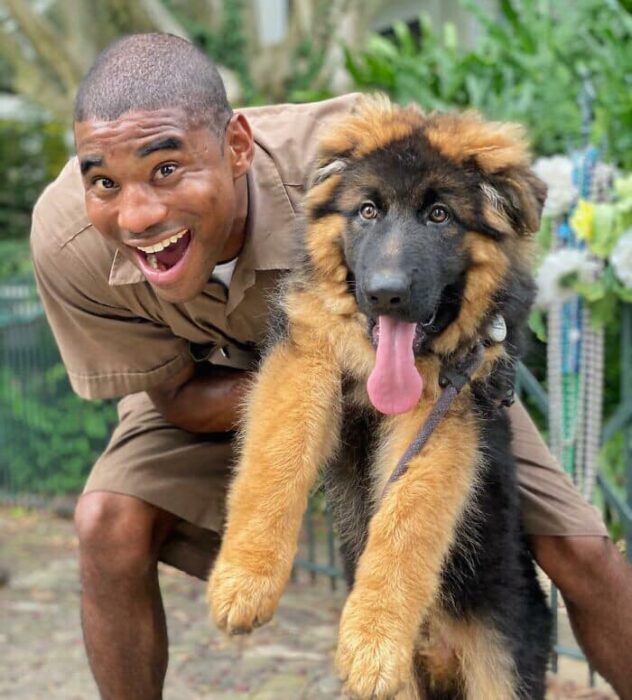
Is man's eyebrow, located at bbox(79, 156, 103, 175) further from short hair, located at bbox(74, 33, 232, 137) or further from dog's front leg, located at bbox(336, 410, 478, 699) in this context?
dog's front leg, located at bbox(336, 410, 478, 699)

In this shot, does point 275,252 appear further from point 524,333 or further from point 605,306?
point 605,306

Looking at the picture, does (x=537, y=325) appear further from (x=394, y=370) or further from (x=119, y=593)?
(x=119, y=593)

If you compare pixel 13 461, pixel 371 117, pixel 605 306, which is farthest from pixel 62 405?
pixel 371 117

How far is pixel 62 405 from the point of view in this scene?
25.0ft

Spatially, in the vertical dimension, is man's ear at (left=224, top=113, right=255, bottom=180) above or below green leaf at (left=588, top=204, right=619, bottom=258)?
above

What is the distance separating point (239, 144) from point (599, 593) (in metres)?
1.76

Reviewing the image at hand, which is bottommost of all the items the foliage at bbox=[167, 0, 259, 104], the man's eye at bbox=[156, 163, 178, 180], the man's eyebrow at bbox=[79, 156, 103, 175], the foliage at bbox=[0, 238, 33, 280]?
the foliage at bbox=[0, 238, 33, 280]

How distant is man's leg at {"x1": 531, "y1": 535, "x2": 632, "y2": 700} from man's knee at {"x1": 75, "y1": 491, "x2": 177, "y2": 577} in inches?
49.5

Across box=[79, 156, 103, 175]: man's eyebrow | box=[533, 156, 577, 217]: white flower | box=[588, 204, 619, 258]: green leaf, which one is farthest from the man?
box=[533, 156, 577, 217]: white flower

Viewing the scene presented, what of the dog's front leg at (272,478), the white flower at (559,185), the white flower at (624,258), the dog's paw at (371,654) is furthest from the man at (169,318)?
the white flower at (559,185)

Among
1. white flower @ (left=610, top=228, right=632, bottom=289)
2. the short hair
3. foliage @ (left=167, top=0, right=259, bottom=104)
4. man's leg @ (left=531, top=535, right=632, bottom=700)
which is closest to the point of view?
the short hair

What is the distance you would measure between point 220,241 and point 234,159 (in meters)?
0.26

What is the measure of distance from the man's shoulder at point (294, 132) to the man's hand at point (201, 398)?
27.6 inches

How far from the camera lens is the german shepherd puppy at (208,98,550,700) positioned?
2561 mm
